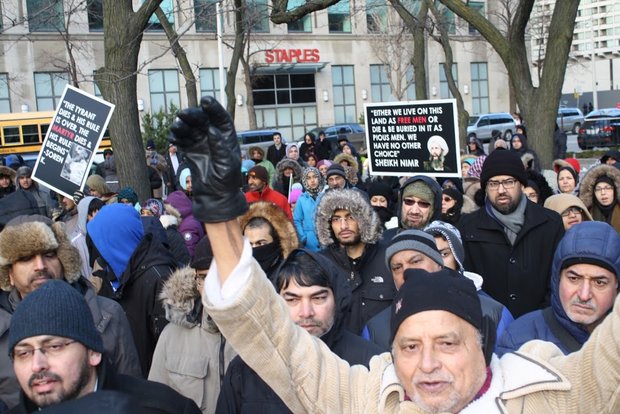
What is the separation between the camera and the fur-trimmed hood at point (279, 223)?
16.2ft

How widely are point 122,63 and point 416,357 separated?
7218 mm

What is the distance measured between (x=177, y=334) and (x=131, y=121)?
562cm

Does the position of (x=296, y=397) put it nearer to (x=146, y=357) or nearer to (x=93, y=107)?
(x=146, y=357)

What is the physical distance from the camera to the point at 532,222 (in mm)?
5699

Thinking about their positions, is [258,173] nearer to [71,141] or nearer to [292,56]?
[71,141]

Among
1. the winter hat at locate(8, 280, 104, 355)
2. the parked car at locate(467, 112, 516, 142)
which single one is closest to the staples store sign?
the parked car at locate(467, 112, 516, 142)

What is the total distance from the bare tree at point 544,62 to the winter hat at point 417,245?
7785 mm

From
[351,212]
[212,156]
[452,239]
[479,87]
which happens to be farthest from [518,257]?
[479,87]

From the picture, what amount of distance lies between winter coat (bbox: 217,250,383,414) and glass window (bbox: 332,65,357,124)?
1781 inches

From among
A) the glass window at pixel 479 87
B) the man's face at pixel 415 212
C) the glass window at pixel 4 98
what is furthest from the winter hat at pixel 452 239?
the glass window at pixel 479 87

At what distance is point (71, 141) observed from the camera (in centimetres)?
833

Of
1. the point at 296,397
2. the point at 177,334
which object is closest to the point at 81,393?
the point at 296,397

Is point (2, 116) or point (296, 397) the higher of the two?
point (2, 116)

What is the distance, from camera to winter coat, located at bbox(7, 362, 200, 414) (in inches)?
110
